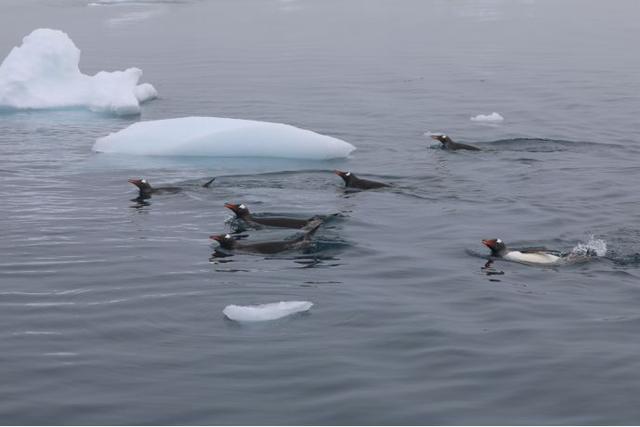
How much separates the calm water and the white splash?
0.87 ft

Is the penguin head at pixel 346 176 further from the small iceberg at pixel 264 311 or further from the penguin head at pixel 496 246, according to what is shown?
the small iceberg at pixel 264 311

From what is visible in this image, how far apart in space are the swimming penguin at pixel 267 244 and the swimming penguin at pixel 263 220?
3.00 feet

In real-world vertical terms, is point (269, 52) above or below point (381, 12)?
below

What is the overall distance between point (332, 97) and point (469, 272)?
58.1 feet

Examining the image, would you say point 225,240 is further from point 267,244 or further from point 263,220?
point 263,220

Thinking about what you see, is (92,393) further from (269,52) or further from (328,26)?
(328,26)

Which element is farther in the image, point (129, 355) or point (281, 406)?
point (129, 355)

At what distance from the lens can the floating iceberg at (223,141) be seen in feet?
69.7

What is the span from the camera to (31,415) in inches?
358

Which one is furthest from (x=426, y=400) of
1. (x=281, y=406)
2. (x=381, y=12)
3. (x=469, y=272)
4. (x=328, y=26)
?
(x=381, y=12)

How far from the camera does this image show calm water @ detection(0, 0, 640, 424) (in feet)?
31.3

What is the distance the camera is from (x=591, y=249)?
14.6m

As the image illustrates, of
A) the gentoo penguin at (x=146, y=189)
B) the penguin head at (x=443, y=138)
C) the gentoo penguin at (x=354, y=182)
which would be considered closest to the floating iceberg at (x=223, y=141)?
the penguin head at (x=443, y=138)

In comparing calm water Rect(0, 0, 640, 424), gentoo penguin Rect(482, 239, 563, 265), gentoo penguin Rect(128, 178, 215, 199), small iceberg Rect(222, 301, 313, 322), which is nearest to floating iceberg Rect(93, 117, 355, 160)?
calm water Rect(0, 0, 640, 424)
